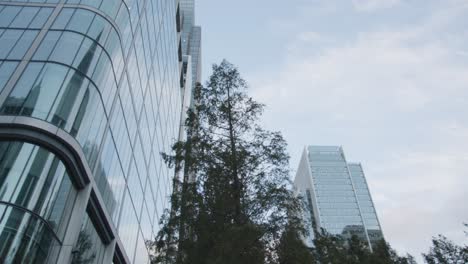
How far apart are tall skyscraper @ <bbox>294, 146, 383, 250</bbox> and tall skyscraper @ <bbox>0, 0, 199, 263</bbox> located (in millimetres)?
121025

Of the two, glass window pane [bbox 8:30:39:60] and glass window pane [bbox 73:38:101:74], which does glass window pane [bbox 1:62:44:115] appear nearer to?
glass window pane [bbox 8:30:39:60]

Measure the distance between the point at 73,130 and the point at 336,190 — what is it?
487 ft

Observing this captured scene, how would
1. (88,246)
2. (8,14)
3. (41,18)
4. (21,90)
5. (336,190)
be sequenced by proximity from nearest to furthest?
(21,90), (88,246), (41,18), (8,14), (336,190)

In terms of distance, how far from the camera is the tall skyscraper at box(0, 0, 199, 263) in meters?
12.3

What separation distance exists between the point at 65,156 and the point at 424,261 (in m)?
20.8

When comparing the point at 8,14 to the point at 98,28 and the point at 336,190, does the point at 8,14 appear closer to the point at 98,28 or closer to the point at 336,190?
the point at 98,28

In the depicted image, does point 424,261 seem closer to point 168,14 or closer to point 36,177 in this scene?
point 36,177

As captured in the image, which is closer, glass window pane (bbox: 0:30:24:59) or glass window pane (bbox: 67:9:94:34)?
glass window pane (bbox: 0:30:24:59)

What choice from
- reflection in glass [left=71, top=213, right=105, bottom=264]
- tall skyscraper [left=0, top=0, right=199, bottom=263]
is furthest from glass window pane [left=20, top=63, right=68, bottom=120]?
reflection in glass [left=71, top=213, right=105, bottom=264]

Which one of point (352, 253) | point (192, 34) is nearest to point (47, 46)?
point (352, 253)

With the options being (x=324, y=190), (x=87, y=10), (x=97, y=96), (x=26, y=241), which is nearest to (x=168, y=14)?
(x=87, y=10)

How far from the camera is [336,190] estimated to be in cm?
15350

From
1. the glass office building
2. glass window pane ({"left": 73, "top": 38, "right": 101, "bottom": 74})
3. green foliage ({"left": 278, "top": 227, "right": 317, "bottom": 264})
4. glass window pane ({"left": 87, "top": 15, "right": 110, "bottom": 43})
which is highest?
the glass office building

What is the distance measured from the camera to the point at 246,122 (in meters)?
16.0
